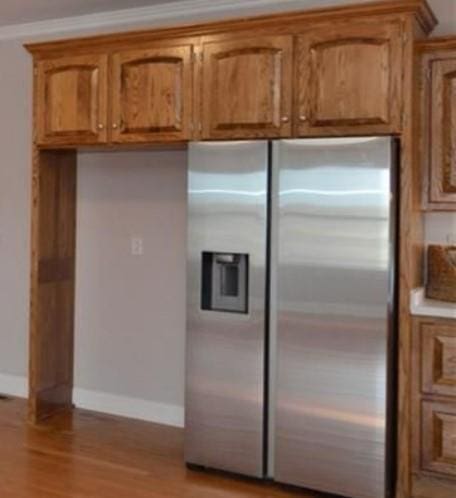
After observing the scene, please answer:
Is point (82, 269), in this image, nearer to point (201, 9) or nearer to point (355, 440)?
point (201, 9)

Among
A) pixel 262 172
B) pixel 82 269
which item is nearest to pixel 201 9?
pixel 262 172

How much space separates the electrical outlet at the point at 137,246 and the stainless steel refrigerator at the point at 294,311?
3.03ft

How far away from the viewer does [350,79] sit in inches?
122

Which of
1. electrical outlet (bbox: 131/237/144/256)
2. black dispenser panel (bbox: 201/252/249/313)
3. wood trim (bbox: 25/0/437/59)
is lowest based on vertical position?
black dispenser panel (bbox: 201/252/249/313)

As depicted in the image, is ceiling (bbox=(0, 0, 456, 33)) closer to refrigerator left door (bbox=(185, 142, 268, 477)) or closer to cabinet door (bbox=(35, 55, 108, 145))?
cabinet door (bbox=(35, 55, 108, 145))

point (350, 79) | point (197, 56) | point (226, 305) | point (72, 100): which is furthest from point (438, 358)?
point (72, 100)

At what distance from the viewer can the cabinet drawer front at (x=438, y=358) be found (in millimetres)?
2938

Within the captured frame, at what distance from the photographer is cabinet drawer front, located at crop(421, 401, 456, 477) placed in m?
2.96

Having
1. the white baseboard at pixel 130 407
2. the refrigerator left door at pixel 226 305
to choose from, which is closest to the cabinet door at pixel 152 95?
the refrigerator left door at pixel 226 305

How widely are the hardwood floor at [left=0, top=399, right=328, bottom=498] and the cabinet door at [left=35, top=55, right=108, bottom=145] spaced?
1801mm

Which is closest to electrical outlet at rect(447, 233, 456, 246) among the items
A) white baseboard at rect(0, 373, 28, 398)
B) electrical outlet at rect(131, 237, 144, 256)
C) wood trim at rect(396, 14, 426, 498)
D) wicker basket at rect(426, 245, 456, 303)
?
wicker basket at rect(426, 245, 456, 303)

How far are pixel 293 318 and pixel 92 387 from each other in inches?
76.0

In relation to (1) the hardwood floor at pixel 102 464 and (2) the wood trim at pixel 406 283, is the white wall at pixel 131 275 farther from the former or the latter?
(2) the wood trim at pixel 406 283

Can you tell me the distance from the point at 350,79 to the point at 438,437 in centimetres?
174
